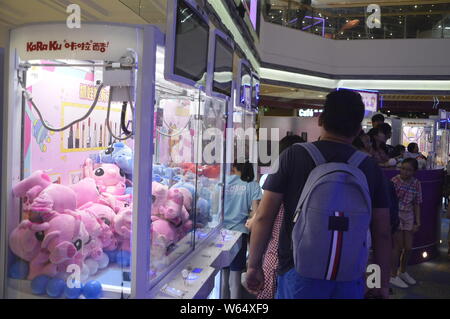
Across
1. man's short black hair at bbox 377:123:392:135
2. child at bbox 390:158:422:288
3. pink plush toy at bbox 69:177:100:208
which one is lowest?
child at bbox 390:158:422:288

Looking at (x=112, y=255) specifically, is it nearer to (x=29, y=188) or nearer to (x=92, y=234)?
(x=92, y=234)

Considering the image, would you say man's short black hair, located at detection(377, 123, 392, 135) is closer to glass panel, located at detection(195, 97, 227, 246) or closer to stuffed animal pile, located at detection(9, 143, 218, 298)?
glass panel, located at detection(195, 97, 227, 246)

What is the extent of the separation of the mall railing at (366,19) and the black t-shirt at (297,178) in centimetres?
940

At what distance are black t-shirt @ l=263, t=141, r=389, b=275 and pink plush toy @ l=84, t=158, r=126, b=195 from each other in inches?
38.0

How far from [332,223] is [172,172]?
1.25 meters

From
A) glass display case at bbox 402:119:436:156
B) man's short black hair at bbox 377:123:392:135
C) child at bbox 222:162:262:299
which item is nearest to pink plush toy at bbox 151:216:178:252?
child at bbox 222:162:262:299

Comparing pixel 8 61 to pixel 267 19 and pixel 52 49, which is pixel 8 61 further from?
pixel 267 19

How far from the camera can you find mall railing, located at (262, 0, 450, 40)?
1085 centimetres

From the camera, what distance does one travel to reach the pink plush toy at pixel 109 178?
245cm

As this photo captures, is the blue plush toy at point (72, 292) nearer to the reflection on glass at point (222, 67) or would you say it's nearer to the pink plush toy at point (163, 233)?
the pink plush toy at point (163, 233)

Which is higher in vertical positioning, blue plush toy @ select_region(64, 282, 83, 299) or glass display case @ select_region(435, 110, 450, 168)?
glass display case @ select_region(435, 110, 450, 168)

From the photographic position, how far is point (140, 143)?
1854 millimetres

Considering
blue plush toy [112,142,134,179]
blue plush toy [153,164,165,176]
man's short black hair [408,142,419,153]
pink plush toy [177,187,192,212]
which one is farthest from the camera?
man's short black hair [408,142,419,153]

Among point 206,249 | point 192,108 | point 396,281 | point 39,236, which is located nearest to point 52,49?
point 39,236
